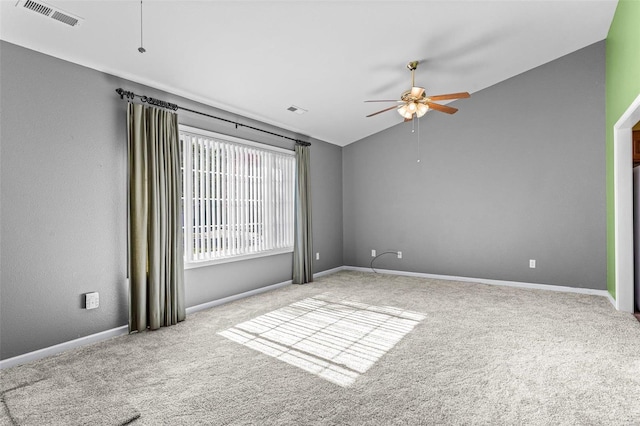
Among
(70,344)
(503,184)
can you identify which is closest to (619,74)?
(503,184)

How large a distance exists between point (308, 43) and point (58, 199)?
8.81 feet

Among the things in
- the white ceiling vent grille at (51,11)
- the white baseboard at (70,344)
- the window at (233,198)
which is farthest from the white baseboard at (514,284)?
the white ceiling vent grille at (51,11)

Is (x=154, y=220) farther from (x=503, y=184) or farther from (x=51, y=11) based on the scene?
(x=503, y=184)

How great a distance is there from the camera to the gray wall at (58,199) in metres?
2.62

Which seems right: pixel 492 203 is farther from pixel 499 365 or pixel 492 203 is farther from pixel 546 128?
pixel 499 365

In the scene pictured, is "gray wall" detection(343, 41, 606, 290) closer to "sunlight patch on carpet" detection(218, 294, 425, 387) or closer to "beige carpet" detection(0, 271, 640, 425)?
"beige carpet" detection(0, 271, 640, 425)

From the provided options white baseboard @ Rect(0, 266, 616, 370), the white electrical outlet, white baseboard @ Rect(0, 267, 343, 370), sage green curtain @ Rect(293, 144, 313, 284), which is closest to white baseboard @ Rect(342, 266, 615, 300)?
white baseboard @ Rect(0, 266, 616, 370)

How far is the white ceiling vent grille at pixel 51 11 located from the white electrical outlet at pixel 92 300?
223cm

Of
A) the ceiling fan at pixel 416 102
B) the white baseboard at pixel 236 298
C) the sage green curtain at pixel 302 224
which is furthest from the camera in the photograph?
the sage green curtain at pixel 302 224

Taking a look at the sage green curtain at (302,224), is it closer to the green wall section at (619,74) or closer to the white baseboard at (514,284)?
the white baseboard at (514,284)

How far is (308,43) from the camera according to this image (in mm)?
3334

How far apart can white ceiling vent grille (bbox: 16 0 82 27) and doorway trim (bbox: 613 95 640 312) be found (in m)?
5.29

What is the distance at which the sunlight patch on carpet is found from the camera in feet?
8.52

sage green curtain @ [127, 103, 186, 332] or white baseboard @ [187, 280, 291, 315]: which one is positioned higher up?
sage green curtain @ [127, 103, 186, 332]
